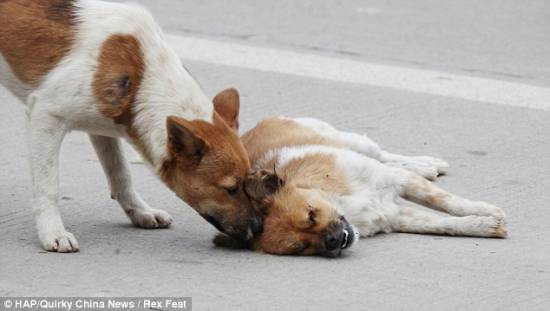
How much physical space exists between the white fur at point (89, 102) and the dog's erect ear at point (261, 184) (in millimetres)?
353

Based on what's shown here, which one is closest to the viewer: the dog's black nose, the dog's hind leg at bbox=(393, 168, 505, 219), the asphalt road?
the asphalt road

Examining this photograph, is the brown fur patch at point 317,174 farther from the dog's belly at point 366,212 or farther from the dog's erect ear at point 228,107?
the dog's erect ear at point 228,107

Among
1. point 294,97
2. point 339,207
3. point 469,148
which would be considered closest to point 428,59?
point 294,97

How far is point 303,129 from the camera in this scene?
679cm

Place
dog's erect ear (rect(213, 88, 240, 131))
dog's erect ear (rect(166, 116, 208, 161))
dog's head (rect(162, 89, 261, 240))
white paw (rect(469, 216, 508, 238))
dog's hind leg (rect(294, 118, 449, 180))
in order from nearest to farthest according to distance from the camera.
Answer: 1. dog's erect ear (rect(166, 116, 208, 161))
2. dog's head (rect(162, 89, 261, 240))
3. dog's erect ear (rect(213, 88, 240, 131))
4. white paw (rect(469, 216, 508, 238))
5. dog's hind leg (rect(294, 118, 449, 180))

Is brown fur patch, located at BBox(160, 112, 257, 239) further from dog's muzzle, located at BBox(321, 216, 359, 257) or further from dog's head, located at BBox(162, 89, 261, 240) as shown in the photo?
dog's muzzle, located at BBox(321, 216, 359, 257)

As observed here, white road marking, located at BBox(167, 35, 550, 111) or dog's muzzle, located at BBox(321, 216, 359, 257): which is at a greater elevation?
dog's muzzle, located at BBox(321, 216, 359, 257)

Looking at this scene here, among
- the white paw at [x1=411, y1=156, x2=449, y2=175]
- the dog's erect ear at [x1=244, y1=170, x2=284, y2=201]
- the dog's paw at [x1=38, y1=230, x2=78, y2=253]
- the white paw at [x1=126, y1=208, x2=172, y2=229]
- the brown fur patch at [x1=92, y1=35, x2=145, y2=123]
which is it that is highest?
the brown fur patch at [x1=92, y1=35, x2=145, y2=123]

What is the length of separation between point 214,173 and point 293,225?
1.54 ft

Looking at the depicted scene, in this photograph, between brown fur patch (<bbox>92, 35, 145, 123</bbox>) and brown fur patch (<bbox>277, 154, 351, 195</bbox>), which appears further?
brown fur patch (<bbox>277, 154, 351, 195</bbox>)

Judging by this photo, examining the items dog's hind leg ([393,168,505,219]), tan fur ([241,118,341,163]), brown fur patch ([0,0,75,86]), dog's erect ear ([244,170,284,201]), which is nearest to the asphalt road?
dog's hind leg ([393,168,505,219])

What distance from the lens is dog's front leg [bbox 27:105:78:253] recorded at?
552cm

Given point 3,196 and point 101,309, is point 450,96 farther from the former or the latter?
point 101,309

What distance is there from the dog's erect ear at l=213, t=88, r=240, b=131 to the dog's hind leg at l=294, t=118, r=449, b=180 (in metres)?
1.19
